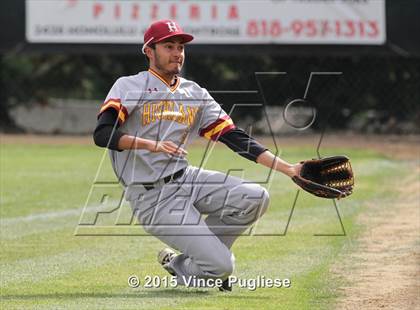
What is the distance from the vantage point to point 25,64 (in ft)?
66.9

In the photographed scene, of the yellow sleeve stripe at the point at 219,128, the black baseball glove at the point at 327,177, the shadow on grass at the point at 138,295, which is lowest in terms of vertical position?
the shadow on grass at the point at 138,295

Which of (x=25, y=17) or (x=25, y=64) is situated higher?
(x=25, y=17)

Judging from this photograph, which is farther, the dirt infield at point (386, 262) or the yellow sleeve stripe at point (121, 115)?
the dirt infield at point (386, 262)

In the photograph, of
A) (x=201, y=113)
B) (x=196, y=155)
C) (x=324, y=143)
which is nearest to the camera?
(x=201, y=113)

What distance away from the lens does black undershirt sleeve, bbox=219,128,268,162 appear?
280 inches

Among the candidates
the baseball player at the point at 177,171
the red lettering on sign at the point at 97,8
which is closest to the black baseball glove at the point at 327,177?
the baseball player at the point at 177,171

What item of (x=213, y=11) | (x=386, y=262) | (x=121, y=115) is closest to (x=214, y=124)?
(x=121, y=115)

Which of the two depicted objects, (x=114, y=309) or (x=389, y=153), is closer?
(x=114, y=309)

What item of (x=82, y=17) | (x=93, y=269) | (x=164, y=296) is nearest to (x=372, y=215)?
(x=93, y=269)

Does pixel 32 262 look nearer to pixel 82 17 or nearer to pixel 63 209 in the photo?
pixel 63 209

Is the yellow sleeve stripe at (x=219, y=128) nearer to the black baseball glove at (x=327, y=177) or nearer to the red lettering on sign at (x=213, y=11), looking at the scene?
the black baseball glove at (x=327, y=177)

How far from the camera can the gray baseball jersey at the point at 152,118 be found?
273 inches

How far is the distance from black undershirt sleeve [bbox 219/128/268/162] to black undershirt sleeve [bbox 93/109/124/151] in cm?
84

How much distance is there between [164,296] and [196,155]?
9.91 m
